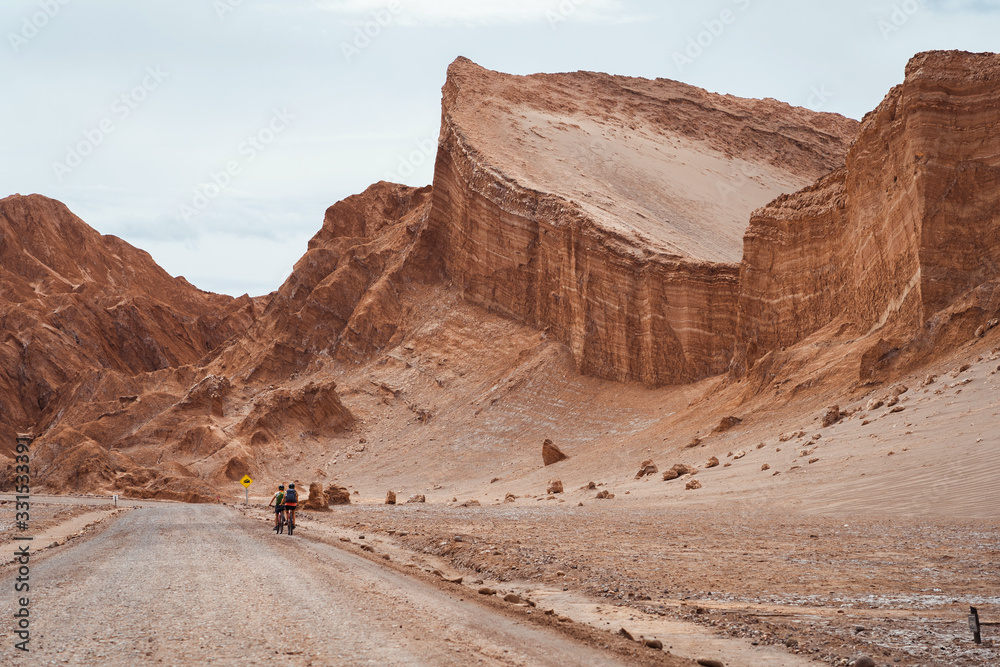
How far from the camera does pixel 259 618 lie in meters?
7.84

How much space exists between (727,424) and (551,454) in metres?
8.88

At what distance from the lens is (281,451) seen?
48.4 metres

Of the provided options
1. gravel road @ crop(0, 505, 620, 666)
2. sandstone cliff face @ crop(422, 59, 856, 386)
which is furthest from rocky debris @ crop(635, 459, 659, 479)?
gravel road @ crop(0, 505, 620, 666)

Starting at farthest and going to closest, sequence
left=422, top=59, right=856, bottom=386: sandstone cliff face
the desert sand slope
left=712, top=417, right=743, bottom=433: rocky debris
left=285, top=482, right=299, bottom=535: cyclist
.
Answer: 1. the desert sand slope
2. left=422, top=59, right=856, bottom=386: sandstone cliff face
3. left=712, top=417, right=743, bottom=433: rocky debris
4. left=285, top=482, right=299, bottom=535: cyclist

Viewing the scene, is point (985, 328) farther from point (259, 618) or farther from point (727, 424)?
point (259, 618)

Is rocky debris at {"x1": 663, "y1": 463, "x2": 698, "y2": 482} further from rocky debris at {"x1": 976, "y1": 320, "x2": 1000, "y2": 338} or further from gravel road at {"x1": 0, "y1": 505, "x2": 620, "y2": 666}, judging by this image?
gravel road at {"x1": 0, "y1": 505, "x2": 620, "y2": 666}

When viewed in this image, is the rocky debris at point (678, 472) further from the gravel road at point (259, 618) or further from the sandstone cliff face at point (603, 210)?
the sandstone cliff face at point (603, 210)

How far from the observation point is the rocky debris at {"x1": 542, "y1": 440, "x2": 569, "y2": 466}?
1422 inches

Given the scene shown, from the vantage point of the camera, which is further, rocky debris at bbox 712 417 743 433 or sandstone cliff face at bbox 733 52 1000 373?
rocky debris at bbox 712 417 743 433

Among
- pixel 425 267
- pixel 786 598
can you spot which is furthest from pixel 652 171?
pixel 786 598

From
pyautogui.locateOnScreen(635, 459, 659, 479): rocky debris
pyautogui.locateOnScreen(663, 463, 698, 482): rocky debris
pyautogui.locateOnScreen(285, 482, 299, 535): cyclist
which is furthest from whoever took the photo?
pyautogui.locateOnScreen(635, 459, 659, 479): rocky debris

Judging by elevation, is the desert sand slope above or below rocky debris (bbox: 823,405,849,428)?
above

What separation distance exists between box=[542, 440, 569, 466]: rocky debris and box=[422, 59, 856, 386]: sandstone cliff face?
810 centimetres

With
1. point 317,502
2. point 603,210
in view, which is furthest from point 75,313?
point 317,502
